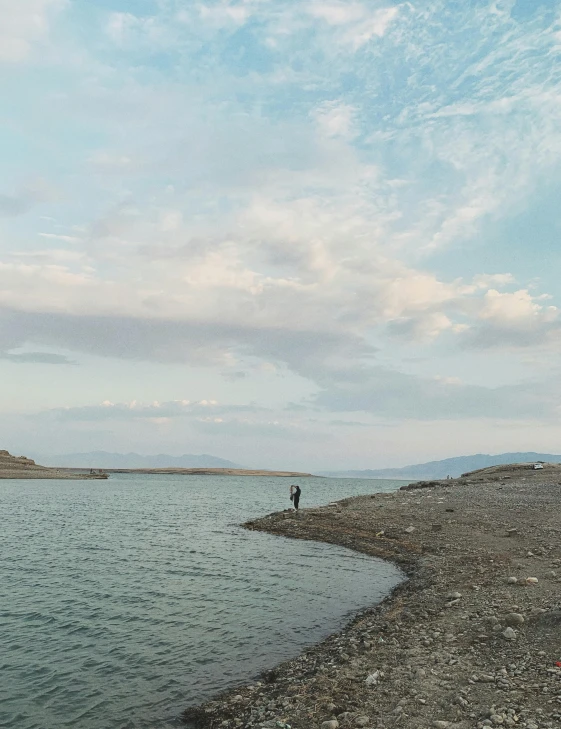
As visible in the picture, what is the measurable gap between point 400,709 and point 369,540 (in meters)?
22.6

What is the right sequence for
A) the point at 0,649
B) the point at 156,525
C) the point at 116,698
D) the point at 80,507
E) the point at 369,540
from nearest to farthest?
the point at 116,698 < the point at 0,649 < the point at 369,540 < the point at 156,525 < the point at 80,507

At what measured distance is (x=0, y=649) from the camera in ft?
52.6

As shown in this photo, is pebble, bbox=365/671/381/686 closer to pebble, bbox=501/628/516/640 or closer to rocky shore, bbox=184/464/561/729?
rocky shore, bbox=184/464/561/729

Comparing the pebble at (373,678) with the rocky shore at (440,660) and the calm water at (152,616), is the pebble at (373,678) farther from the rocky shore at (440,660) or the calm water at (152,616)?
the calm water at (152,616)

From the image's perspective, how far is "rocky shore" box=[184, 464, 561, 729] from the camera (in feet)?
33.2

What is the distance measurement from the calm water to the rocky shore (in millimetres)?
1375

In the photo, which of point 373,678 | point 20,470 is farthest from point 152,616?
point 20,470

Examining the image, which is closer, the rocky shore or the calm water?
the rocky shore

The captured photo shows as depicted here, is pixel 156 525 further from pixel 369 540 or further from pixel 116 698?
pixel 116 698

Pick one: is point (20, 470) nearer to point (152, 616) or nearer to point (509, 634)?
point (152, 616)

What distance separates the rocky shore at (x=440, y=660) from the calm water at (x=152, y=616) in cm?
138

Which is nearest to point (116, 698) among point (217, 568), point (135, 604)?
point (135, 604)

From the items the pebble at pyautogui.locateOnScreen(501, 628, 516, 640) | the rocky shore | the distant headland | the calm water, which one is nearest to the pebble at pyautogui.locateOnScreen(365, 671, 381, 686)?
the rocky shore

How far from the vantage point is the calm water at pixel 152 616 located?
12.9m
